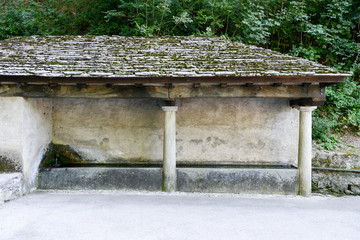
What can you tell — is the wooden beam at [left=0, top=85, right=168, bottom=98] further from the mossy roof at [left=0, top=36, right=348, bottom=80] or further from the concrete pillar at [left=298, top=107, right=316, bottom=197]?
the concrete pillar at [left=298, top=107, right=316, bottom=197]

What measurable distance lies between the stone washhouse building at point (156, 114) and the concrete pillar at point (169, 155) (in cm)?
2

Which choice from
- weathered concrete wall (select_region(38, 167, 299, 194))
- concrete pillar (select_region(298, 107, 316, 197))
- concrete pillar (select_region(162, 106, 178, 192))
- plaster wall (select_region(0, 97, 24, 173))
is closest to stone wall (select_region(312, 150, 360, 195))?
concrete pillar (select_region(298, 107, 316, 197))

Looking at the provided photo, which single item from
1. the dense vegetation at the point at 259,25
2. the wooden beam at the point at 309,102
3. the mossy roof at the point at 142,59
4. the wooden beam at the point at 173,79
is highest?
the dense vegetation at the point at 259,25

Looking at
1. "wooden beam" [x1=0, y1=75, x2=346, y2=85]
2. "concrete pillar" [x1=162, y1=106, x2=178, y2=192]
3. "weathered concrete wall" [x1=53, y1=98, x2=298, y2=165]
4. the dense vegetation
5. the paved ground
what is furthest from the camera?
the dense vegetation

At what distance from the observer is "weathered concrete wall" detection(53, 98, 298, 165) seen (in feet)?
21.3

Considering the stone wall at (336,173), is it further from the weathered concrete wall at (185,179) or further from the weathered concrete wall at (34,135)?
the weathered concrete wall at (34,135)

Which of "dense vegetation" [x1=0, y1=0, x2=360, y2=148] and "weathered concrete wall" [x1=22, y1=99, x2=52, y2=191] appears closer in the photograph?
"weathered concrete wall" [x1=22, y1=99, x2=52, y2=191]

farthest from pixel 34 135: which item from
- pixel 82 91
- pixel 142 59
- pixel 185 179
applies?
pixel 185 179

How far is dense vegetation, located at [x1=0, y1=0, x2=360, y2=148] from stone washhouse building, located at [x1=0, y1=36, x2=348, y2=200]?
3.37 m

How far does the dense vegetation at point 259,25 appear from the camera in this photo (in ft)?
30.8

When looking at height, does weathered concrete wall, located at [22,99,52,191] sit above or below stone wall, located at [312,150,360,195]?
above

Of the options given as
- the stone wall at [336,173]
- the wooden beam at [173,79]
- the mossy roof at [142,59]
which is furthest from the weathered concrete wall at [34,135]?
the stone wall at [336,173]

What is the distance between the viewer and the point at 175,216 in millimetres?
4250

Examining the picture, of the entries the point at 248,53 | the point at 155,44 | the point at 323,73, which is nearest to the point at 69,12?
the point at 155,44
